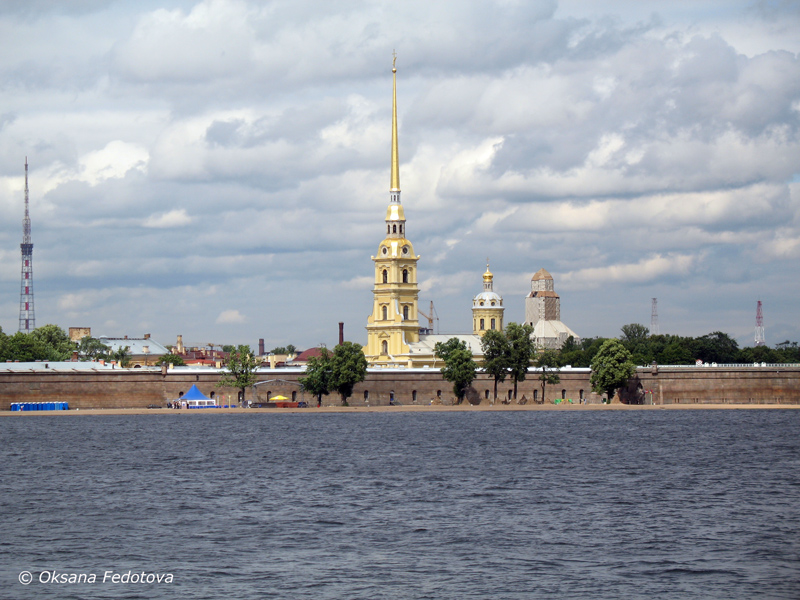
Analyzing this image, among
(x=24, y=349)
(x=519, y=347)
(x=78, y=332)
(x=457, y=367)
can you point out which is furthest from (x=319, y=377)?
(x=78, y=332)

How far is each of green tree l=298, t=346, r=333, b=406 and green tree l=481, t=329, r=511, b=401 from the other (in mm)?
14986

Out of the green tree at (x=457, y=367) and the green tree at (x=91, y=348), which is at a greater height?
the green tree at (x=91, y=348)

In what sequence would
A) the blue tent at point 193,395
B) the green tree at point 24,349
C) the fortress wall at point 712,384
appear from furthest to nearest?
the green tree at point 24,349, the fortress wall at point 712,384, the blue tent at point 193,395

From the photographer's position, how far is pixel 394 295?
136m

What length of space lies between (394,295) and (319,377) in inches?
1153

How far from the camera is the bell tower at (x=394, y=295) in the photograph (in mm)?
134750

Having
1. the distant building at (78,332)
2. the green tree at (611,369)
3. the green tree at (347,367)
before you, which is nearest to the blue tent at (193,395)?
the green tree at (347,367)

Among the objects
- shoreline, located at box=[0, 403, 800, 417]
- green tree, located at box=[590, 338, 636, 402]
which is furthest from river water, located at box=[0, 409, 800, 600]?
green tree, located at box=[590, 338, 636, 402]

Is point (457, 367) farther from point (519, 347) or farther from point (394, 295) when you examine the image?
point (394, 295)

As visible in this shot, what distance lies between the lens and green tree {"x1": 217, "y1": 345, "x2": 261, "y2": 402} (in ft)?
356

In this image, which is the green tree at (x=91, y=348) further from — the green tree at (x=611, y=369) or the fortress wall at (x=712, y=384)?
the fortress wall at (x=712, y=384)

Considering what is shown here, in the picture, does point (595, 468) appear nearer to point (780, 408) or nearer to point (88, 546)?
point (88, 546)

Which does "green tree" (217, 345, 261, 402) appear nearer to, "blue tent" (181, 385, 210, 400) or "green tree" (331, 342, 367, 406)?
"blue tent" (181, 385, 210, 400)

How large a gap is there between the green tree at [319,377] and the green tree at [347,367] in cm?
48
